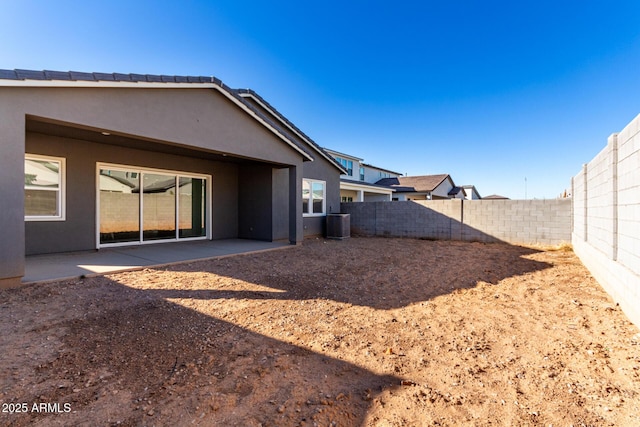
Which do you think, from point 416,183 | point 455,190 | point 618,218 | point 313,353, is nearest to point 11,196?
point 313,353

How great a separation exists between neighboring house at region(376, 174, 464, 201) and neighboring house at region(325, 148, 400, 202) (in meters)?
1.30

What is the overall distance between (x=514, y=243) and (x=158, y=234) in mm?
12004

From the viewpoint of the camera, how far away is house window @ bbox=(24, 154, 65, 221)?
686 cm

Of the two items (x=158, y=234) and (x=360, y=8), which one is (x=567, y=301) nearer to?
(x=158, y=234)

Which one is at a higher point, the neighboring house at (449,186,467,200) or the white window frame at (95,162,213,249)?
the neighboring house at (449,186,467,200)

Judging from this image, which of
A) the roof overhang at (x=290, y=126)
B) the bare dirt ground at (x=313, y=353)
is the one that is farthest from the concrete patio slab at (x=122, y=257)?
the roof overhang at (x=290, y=126)

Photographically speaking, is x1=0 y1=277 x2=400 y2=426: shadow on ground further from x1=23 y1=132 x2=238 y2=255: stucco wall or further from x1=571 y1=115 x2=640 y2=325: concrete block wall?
x1=23 y1=132 x2=238 y2=255: stucco wall

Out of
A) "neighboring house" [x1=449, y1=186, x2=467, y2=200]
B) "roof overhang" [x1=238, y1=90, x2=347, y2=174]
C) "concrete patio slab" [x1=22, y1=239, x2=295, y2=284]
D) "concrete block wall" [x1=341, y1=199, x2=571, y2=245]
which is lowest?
"concrete patio slab" [x1=22, y1=239, x2=295, y2=284]

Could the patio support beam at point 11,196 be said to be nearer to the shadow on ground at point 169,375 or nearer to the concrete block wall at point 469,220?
the shadow on ground at point 169,375

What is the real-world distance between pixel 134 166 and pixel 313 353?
8.16 meters

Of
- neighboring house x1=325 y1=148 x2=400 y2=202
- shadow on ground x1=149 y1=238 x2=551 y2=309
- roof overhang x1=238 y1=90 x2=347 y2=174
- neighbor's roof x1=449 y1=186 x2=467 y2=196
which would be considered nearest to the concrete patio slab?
shadow on ground x1=149 y1=238 x2=551 y2=309

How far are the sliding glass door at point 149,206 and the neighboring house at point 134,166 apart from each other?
29 mm

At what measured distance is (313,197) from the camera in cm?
1272

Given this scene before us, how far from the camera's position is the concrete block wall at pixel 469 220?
9.91m
